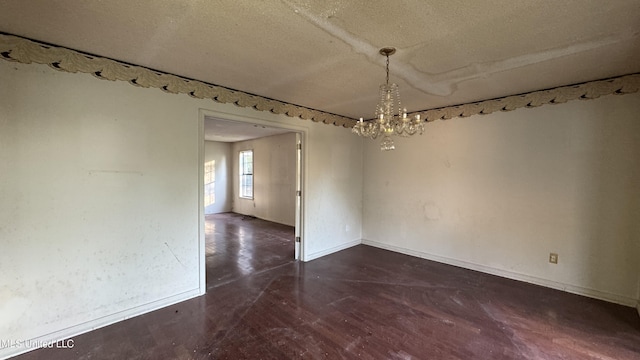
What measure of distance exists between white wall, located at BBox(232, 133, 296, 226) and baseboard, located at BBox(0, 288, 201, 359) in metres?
4.06

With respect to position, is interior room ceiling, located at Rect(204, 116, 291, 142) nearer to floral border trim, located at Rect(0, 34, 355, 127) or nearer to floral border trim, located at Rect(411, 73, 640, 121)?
floral border trim, located at Rect(0, 34, 355, 127)

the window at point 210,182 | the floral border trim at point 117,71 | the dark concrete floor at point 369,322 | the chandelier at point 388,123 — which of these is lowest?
the dark concrete floor at point 369,322

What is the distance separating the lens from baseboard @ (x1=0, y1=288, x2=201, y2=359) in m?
2.05

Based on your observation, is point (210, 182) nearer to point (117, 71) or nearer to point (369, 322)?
point (117, 71)

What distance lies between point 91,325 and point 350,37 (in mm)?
3179

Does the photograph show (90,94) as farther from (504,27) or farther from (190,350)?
(504,27)

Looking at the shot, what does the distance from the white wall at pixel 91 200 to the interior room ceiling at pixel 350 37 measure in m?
0.41

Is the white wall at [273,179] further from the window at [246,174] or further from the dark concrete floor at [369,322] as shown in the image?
the dark concrete floor at [369,322]

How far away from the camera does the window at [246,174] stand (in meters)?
8.19

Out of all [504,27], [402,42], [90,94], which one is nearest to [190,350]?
[90,94]

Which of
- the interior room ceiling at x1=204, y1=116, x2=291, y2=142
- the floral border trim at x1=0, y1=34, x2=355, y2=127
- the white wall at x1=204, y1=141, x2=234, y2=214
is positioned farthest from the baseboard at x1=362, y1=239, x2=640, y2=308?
the white wall at x1=204, y1=141, x2=234, y2=214

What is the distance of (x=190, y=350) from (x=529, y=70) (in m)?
3.82

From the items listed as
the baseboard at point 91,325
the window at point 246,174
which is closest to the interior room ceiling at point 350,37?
the baseboard at point 91,325

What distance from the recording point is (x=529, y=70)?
8.47 ft
